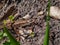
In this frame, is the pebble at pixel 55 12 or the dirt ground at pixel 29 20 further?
the pebble at pixel 55 12

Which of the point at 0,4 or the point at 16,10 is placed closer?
the point at 16,10

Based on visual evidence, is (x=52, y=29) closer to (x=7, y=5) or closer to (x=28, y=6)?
(x=28, y=6)

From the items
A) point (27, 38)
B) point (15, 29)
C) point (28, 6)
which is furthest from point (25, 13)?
point (27, 38)

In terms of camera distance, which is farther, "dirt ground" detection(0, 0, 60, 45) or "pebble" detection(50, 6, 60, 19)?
"pebble" detection(50, 6, 60, 19)

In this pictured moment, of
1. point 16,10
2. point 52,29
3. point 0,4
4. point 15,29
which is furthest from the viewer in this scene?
point 0,4

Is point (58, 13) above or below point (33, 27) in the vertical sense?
above

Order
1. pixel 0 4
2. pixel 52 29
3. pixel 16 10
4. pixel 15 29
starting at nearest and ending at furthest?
pixel 52 29, pixel 15 29, pixel 16 10, pixel 0 4

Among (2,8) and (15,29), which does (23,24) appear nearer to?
(15,29)
